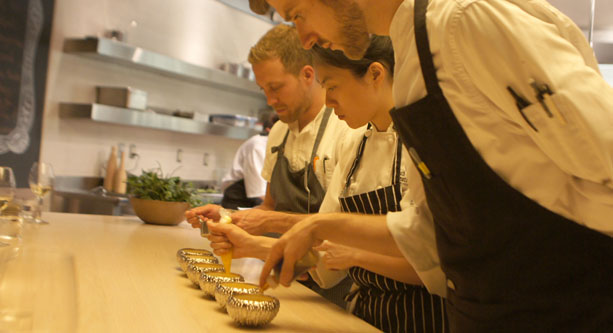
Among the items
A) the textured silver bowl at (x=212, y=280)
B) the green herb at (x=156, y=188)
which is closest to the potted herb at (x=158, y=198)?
the green herb at (x=156, y=188)

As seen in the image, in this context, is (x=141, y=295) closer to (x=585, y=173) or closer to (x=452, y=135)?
(x=452, y=135)

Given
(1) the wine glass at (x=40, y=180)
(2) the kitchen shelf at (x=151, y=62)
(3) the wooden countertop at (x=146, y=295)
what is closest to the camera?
(3) the wooden countertop at (x=146, y=295)

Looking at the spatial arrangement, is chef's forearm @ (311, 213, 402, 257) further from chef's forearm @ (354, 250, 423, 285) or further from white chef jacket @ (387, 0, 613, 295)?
white chef jacket @ (387, 0, 613, 295)

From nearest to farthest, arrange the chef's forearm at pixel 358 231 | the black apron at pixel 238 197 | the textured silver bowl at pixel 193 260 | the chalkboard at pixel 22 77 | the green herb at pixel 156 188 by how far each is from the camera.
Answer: the chef's forearm at pixel 358 231 → the textured silver bowl at pixel 193 260 → the green herb at pixel 156 188 → the chalkboard at pixel 22 77 → the black apron at pixel 238 197

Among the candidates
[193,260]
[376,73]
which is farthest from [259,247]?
[376,73]

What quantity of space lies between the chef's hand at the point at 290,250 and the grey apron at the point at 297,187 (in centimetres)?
101

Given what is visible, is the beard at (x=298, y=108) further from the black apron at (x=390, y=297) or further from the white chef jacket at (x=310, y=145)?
the black apron at (x=390, y=297)

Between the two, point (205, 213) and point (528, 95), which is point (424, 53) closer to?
point (528, 95)

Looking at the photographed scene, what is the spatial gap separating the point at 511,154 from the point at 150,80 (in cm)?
500

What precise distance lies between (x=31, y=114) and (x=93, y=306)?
12.7ft

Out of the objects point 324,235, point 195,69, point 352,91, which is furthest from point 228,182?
point 324,235

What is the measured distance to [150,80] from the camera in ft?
18.1

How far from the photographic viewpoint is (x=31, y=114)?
15.0 feet

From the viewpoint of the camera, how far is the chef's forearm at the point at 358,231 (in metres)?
1.30
